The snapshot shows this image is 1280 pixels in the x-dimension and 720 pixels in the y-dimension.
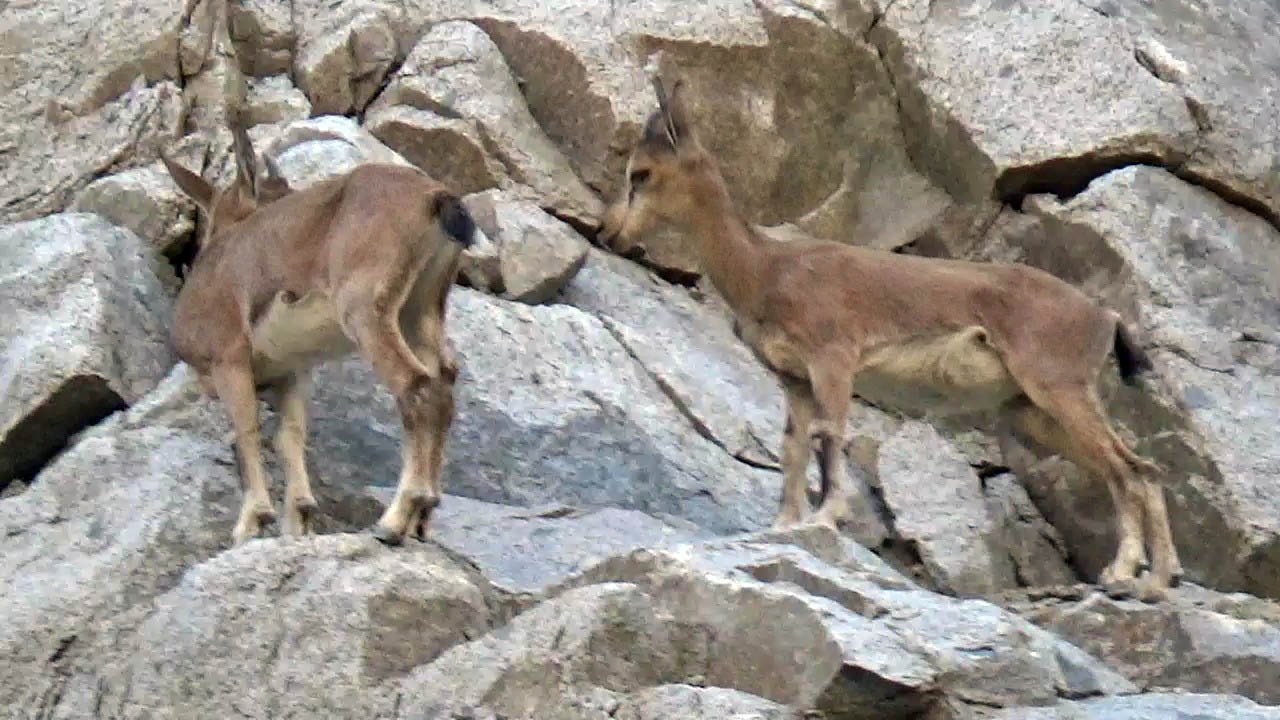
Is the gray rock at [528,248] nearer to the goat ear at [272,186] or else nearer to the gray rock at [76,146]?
the goat ear at [272,186]

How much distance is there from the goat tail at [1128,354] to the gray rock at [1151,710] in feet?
11.9

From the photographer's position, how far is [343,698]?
8555 mm

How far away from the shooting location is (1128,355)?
1158 cm

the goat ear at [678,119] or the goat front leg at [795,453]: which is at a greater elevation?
the goat ear at [678,119]

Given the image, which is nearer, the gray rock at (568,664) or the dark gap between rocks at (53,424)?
the gray rock at (568,664)

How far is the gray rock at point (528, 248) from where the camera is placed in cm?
1308

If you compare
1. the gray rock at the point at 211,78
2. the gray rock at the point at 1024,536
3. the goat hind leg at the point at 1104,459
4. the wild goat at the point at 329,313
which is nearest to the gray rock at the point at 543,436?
the wild goat at the point at 329,313

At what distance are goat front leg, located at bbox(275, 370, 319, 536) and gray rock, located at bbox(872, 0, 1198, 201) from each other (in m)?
5.27

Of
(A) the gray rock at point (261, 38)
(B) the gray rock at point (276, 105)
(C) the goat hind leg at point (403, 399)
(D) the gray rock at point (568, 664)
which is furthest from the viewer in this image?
(A) the gray rock at point (261, 38)

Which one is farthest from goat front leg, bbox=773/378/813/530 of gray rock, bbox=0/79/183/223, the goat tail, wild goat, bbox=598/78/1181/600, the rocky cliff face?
gray rock, bbox=0/79/183/223

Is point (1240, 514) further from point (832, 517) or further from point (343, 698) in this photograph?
point (343, 698)

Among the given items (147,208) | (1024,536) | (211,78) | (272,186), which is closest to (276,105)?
(211,78)

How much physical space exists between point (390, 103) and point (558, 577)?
566 cm

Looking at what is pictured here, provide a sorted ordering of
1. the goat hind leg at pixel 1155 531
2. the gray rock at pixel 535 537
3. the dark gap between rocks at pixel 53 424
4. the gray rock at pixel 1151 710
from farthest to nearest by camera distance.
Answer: the dark gap between rocks at pixel 53 424 < the goat hind leg at pixel 1155 531 < the gray rock at pixel 535 537 < the gray rock at pixel 1151 710
